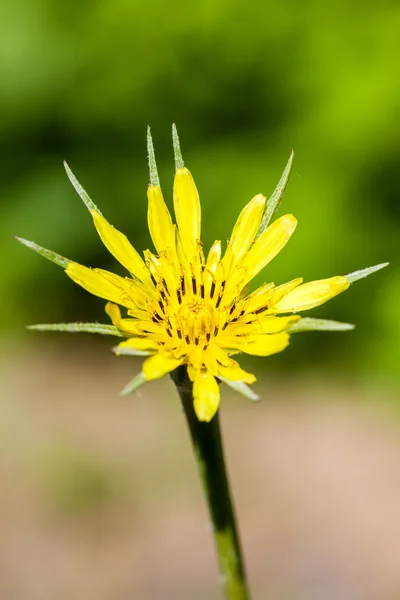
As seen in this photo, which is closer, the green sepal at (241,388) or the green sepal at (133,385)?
the green sepal at (133,385)

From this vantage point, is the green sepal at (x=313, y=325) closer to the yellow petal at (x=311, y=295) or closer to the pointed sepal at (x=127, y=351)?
the yellow petal at (x=311, y=295)

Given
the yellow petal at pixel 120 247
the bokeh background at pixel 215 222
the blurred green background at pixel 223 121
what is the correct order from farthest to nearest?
the blurred green background at pixel 223 121 → the bokeh background at pixel 215 222 → the yellow petal at pixel 120 247

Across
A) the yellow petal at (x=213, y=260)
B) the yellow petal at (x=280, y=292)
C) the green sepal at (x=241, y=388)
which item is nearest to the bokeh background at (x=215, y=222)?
the yellow petal at (x=213, y=260)

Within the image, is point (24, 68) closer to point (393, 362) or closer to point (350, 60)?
point (350, 60)

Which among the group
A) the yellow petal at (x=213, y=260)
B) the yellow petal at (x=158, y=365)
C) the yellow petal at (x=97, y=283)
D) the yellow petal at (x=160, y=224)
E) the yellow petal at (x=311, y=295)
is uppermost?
the yellow petal at (x=160, y=224)

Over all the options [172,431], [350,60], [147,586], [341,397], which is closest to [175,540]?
[147,586]

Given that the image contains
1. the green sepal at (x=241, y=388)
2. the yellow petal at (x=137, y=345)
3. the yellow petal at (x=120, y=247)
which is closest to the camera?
the green sepal at (x=241, y=388)

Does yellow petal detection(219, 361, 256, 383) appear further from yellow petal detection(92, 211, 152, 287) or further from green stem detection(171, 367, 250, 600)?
yellow petal detection(92, 211, 152, 287)
